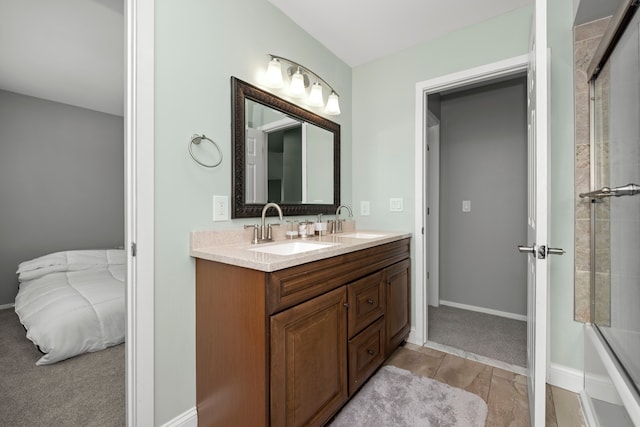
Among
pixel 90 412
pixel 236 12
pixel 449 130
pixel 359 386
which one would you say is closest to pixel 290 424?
pixel 359 386

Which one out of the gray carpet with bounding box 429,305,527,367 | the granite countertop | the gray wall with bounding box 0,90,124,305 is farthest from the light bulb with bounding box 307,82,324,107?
the gray wall with bounding box 0,90,124,305

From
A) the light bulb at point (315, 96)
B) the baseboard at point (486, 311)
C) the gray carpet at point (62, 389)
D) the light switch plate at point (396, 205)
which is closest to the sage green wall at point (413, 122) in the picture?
the light switch plate at point (396, 205)

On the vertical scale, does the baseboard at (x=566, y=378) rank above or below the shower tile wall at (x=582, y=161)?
below

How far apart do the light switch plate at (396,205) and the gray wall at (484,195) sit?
3.56 ft

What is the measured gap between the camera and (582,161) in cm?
160

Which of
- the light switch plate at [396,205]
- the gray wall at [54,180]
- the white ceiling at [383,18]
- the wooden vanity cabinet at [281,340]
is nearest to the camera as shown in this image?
the wooden vanity cabinet at [281,340]

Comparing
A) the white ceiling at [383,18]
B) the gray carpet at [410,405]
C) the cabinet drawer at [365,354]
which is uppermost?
the white ceiling at [383,18]

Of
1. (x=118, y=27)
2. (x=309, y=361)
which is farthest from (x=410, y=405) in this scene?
(x=118, y=27)

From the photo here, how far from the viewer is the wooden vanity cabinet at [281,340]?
1.02m

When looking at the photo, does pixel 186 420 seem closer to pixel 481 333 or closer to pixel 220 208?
pixel 220 208

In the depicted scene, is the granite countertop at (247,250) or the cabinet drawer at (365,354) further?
the cabinet drawer at (365,354)

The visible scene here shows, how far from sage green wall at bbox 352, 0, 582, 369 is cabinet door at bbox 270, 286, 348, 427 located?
4.13 ft

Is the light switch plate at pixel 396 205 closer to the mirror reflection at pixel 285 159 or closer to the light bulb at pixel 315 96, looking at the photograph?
the mirror reflection at pixel 285 159

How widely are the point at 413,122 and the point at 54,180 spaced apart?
427cm
